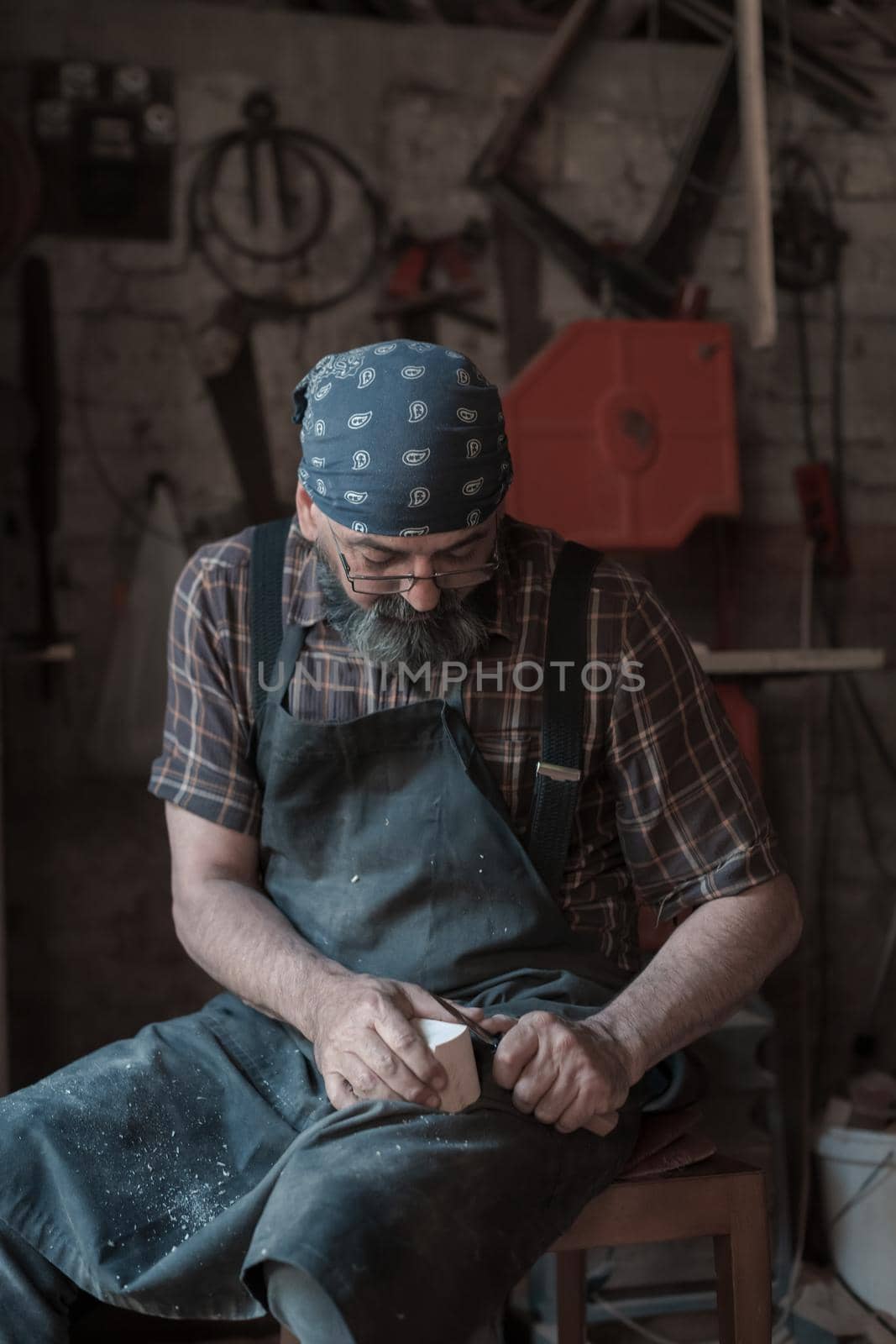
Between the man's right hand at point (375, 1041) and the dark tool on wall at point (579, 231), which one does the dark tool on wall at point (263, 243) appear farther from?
the man's right hand at point (375, 1041)

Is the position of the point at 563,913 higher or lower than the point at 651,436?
lower

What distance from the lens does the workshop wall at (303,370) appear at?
3.10m

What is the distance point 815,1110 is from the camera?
3242 mm

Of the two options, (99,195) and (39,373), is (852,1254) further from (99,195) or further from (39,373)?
(99,195)

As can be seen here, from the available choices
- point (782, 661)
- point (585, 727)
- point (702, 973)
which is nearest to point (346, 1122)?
point (702, 973)

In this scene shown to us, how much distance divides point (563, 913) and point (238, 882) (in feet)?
1.44

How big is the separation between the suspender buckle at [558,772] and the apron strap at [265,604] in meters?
0.39

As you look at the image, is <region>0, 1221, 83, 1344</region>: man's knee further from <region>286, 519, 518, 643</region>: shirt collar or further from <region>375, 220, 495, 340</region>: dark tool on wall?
<region>375, 220, 495, 340</region>: dark tool on wall

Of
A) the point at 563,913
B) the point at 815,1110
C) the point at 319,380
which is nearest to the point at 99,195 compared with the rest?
the point at 319,380

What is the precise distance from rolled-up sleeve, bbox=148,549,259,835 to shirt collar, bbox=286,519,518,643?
0.26ft

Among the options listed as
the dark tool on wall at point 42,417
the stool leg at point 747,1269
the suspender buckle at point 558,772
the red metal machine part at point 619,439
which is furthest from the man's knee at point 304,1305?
the dark tool on wall at point 42,417

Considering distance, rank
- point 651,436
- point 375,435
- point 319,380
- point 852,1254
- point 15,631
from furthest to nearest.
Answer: point 15,631
point 651,436
point 852,1254
point 319,380
point 375,435

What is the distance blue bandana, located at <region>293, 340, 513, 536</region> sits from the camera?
161 cm

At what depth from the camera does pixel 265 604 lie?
1.82 m
